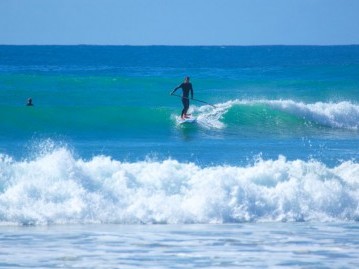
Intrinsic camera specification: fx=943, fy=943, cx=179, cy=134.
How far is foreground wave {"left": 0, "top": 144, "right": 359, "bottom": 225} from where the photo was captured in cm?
1362

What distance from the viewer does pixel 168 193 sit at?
47.8 feet

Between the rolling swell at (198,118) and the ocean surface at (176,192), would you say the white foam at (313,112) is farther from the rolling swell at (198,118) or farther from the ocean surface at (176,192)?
the ocean surface at (176,192)

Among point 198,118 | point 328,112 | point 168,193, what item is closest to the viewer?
point 168,193

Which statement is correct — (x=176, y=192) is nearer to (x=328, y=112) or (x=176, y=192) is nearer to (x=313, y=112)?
(x=313, y=112)

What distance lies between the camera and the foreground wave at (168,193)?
44.7 ft

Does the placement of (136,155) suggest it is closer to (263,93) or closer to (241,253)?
(241,253)

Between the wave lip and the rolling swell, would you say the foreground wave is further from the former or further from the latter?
the wave lip

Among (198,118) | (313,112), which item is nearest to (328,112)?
(313,112)

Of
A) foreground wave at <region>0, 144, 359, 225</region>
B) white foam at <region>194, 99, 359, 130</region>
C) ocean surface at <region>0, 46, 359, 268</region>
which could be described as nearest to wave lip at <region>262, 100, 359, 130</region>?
white foam at <region>194, 99, 359, 130</region>

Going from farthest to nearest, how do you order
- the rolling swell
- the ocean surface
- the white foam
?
1. the white foam
2. the rolling swell
3. the ocean surface

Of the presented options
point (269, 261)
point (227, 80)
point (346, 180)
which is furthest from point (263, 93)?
point (269, 261)

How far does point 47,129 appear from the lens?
2331 centimetres

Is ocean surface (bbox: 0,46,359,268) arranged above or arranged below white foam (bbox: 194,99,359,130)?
below

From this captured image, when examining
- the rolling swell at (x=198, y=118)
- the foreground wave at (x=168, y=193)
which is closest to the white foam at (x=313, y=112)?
the rolling swell at (x=198, y=118)
